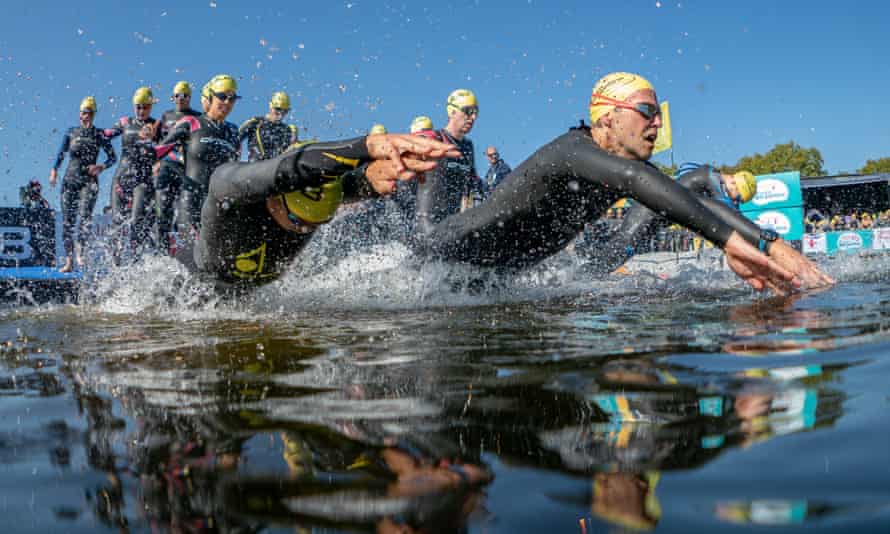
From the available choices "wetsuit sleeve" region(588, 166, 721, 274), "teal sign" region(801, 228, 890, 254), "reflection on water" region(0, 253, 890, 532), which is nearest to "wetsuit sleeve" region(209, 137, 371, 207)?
"reflection on water" region(0, 253, 890, 532)

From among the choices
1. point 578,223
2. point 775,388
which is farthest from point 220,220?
point 775,388

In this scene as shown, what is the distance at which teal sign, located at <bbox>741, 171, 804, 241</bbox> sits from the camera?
14.4 metres

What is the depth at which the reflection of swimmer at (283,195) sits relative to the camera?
8.60ft

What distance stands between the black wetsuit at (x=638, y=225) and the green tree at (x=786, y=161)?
5133cm

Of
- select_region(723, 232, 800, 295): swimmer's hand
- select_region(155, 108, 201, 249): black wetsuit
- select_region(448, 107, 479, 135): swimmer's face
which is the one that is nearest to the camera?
select_region(723, 232, 800, 295): swimmer's hand

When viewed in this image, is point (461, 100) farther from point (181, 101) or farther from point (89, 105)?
point (89, 105)

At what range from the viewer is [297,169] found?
8.86ft

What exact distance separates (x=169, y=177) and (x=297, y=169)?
4.86m

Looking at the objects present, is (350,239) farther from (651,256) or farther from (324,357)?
(651,256)

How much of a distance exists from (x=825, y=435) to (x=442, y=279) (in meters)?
3.38

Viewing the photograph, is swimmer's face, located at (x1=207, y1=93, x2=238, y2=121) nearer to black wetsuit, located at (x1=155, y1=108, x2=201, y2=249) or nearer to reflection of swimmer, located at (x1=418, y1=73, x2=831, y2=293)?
black wetsuit, located at (x1=155, y1=108, x2=201, y2=249)

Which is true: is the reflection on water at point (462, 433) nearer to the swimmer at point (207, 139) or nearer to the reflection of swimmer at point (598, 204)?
Result: the reflection of swimmer at point (598, 204)

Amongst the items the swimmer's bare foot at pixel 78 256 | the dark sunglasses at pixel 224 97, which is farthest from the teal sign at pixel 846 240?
the swimmer's bare foot at pixel 78 256

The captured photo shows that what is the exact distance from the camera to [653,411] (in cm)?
104
